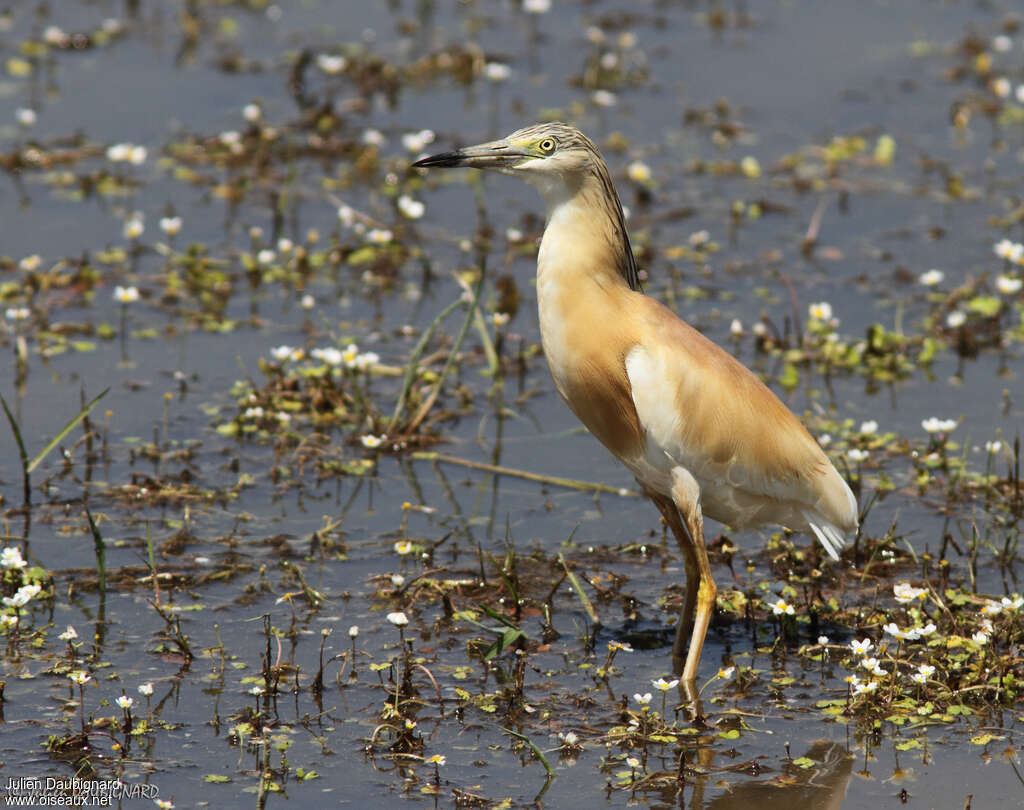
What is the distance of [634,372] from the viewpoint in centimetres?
514

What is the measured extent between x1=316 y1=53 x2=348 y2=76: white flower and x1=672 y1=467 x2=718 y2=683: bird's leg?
629 centimetres

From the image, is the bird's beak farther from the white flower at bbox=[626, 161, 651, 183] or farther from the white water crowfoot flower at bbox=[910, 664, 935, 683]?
the white flower at bbox=[626, 161, 651, 183]

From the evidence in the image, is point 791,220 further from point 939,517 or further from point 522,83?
point 939,517

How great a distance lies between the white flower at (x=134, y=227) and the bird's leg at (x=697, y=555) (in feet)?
13.7

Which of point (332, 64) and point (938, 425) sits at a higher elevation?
point (332, 64)

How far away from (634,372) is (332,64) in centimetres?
625

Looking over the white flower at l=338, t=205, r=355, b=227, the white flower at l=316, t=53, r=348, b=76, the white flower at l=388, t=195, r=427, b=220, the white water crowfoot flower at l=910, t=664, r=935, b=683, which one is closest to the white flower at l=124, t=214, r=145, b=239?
the white flower at l=338, t=205, r=355, b=227

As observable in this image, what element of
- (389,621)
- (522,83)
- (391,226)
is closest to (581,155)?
(389,621)

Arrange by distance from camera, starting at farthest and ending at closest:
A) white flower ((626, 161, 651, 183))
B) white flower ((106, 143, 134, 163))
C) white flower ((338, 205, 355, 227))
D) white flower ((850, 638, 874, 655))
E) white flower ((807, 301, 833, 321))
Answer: white flower ((626, 161, 651, 183))
white flower ((106, 143, 134, 163))
white flower ((338, 205, 355, 227))
white flower ((807, 301, 833, 321))
white flower ((850, 638, 874, 655))

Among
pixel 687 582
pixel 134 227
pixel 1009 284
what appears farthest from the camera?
pixel 134 227

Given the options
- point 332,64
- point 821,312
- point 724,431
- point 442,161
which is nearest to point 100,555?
point 442,161

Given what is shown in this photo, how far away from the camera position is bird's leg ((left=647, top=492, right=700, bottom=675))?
5441 mm

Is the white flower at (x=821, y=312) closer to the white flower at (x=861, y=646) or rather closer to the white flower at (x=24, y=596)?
the white flower at (x=861, y=646)

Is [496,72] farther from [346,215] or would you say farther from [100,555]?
[100,555]
